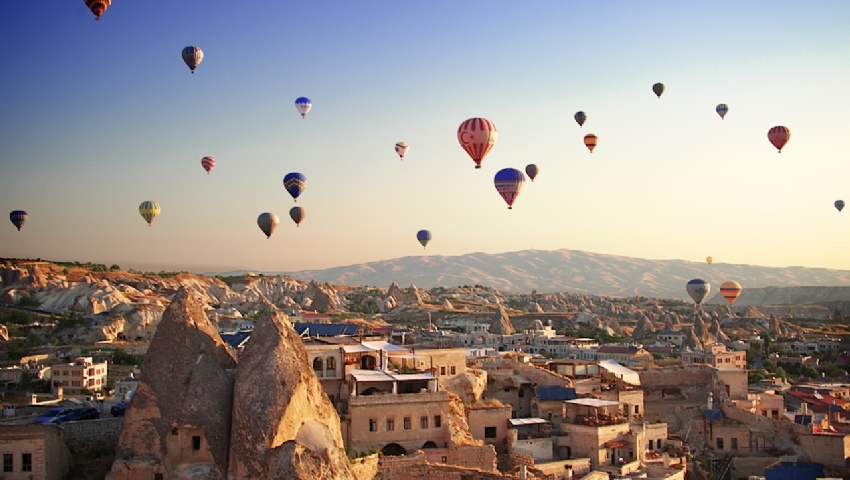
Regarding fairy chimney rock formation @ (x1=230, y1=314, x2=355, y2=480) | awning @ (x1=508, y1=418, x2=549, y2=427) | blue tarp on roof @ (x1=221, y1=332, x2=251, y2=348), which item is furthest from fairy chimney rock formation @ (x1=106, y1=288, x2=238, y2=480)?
awning @ (x1=508, y1=418, x2=549, y2=427)

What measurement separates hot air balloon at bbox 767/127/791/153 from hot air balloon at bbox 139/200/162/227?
34630mm

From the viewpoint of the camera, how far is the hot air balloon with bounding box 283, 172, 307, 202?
4822cm

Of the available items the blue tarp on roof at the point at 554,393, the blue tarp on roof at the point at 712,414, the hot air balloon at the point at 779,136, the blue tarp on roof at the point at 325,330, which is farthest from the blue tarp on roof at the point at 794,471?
the hot air balloon at the point at 779,136

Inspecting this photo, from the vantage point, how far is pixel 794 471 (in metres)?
29.6

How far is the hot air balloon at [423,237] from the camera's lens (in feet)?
219

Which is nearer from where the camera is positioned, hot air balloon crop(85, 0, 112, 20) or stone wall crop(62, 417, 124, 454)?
stone wall crop(62, 417, 124, 454)

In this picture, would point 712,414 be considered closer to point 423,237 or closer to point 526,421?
point 526,421

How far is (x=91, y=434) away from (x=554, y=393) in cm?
1702

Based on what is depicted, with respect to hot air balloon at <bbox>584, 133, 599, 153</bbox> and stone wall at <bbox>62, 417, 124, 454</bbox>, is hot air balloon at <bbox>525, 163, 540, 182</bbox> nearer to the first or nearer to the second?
hot air balloon at <bbox>584, 133, 599, 153</bbox>

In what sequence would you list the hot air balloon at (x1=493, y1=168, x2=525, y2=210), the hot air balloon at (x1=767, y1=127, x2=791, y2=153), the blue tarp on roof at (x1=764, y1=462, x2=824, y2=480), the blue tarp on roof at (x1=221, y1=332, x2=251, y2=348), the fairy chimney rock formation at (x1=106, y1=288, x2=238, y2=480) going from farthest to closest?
the hot air balloon at (x1=767, y1=127, x2=791, y2=153) → the hot air balloon at (x1=493, y1=168, x2=525, y2=210) → the blue tarp on roof at (x1=221, y1=332, x2=251, y2=348) → the blue tarp on roof at (x1=764, y1=462, x2=824, y2=480) → the fairy chimney rock formation at (x1=106, y1=288, x2=238, y2=480)

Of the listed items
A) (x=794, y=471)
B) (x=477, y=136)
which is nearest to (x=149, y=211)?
(x=477, y=136)

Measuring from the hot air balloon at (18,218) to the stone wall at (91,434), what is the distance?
24.1 m

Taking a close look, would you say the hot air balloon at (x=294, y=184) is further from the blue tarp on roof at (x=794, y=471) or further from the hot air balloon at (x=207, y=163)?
the blue tarp on roof at (x=794, y=471)

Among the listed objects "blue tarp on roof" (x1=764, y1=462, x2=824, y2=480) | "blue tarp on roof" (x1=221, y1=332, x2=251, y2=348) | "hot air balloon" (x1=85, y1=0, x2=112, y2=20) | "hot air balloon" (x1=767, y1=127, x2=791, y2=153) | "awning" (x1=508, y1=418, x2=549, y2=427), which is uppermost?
"hot air balloon" (x1=85, y1=0, x2=112, y2=20)
